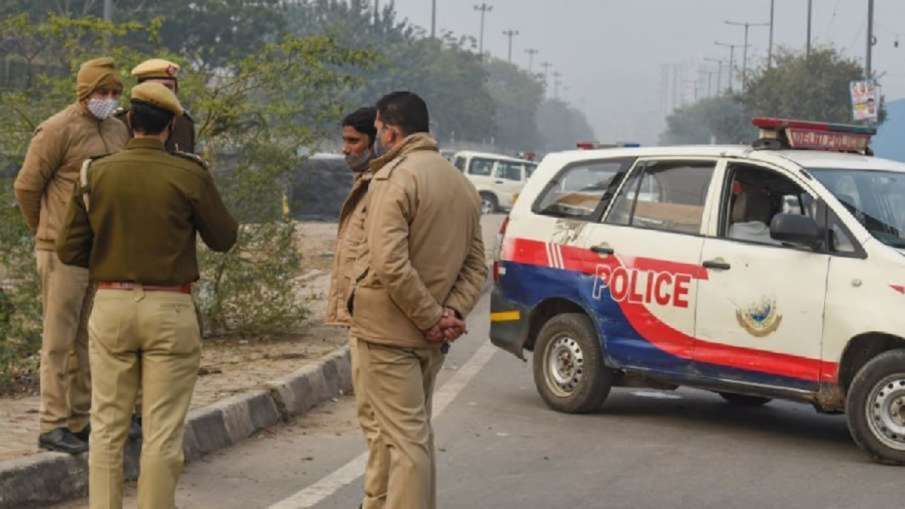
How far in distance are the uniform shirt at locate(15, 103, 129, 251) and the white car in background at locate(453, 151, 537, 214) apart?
44.2 meters

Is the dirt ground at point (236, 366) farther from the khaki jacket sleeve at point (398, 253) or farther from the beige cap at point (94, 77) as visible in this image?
the khaki jacket sleeve at point (398, 253)

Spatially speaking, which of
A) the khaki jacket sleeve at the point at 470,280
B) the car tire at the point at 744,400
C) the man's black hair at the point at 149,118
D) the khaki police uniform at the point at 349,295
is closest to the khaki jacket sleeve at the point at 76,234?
the man's black hair at the point at 149,118

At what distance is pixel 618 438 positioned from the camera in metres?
10.3

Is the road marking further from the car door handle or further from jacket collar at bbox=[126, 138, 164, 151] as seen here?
jacket collar at bbox=[126, 138, 164, 151]

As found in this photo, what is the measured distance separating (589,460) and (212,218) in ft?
11.3

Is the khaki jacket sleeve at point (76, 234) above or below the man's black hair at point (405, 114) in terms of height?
below

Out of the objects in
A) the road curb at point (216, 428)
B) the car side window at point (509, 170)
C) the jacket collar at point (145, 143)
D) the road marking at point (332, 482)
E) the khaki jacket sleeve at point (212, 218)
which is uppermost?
the jacket collar at point (145, 143)

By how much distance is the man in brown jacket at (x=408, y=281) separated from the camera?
6598mm

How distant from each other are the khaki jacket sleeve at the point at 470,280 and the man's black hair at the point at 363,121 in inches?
56.1

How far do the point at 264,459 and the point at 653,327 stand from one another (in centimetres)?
272

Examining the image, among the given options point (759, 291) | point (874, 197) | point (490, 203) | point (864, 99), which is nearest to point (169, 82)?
point (759, 291)

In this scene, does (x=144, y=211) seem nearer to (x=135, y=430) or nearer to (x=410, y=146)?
(x=410, y=146)

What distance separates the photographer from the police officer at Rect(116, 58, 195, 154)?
8227 mm

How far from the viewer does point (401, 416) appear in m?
6.77
